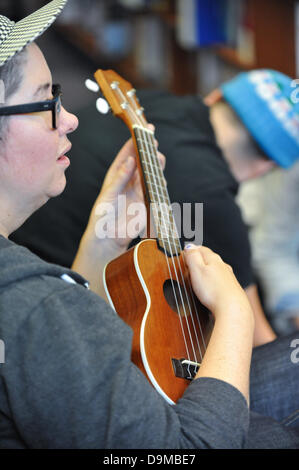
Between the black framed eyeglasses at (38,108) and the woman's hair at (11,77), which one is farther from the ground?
the woman's hair at (11,77)

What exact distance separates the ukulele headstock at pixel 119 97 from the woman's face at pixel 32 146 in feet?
0.61

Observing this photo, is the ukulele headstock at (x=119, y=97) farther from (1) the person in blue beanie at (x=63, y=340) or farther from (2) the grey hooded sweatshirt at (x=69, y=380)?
(2) the grey hooded sweatshirt at (x=69, y=380)

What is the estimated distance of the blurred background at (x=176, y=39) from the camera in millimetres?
2027

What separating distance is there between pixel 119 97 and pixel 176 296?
333 mm

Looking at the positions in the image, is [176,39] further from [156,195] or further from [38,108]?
[38,108]

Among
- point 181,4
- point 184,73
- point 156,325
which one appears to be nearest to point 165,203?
point 156,325

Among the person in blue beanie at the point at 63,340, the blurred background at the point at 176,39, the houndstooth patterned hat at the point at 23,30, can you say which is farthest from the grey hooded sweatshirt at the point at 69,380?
the blurred background at the point at 176,39

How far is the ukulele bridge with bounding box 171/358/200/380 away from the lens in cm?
78

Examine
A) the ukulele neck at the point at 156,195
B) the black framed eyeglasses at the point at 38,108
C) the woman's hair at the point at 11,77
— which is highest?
the woman's hair at the point at 11,77

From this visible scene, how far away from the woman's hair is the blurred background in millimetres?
346

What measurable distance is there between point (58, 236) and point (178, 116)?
0.39 m

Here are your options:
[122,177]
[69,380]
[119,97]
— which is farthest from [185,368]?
[119,97]

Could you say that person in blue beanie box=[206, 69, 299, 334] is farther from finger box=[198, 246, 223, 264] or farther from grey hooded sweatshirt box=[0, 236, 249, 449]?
grey hooded sweatshirt box=[0, 236, 249, 449]
